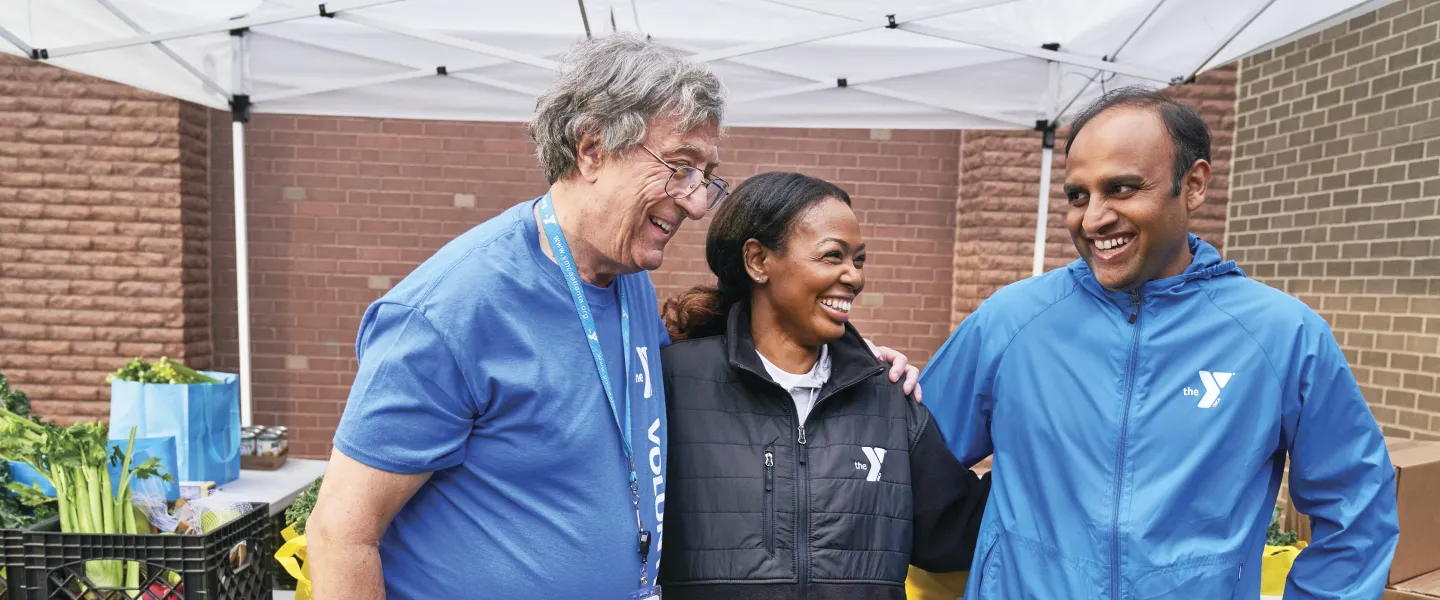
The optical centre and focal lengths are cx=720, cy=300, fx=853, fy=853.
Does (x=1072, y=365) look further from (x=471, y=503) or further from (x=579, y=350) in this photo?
(x=471, y=503)

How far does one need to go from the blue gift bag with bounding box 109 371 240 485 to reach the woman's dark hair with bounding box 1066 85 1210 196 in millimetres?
2785

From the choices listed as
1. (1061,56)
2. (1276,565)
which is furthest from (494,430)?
(1061,56)

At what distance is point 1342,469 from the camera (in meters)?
1.60

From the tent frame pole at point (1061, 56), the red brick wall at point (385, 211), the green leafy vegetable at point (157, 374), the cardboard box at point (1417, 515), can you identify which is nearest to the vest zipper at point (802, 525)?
the cardboard box at point (1417, 515)

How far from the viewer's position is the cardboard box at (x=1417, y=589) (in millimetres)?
2533

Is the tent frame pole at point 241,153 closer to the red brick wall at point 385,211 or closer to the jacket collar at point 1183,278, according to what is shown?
the red brick wall at point 385,211

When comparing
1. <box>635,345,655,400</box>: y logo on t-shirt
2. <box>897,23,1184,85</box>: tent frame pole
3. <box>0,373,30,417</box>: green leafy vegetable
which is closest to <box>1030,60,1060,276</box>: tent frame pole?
<box>897,23,1184,85</box>: tent frame pole

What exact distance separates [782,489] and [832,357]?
0.33m

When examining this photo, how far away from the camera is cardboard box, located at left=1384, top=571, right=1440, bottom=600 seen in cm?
253

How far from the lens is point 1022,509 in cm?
175

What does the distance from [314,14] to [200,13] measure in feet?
2.00

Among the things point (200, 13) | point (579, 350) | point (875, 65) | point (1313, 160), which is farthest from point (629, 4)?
point (1313, 160)

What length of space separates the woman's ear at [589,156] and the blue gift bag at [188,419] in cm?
201

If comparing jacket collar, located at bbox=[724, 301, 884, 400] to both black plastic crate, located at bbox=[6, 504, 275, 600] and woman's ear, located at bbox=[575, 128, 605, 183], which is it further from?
black plastic crate, located at bbox=[6, 504, 275, 600]
